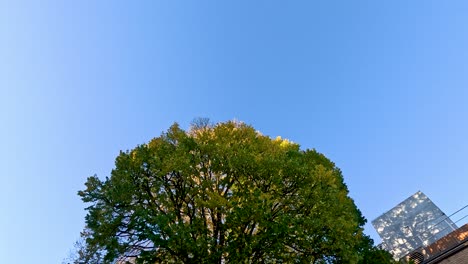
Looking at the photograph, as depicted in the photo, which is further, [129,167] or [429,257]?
[429,257]

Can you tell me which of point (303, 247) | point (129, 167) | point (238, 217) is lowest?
point (303, 247)

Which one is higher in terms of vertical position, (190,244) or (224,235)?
(224,235)

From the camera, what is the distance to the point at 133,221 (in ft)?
41.2

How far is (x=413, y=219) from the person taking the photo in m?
26.7

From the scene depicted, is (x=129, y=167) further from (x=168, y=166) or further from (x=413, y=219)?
(x=413, y=219)

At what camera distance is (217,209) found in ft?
44.9

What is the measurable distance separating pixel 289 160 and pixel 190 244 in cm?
516

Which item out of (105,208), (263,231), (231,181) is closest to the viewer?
(263,231)

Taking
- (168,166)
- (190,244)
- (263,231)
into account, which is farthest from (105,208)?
(263,231)

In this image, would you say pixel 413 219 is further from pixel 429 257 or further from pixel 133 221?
pixel 133 221

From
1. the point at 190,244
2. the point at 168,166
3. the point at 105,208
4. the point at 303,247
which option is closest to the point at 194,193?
the point at 168,166

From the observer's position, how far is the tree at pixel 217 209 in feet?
40.1

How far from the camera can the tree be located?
12211mm

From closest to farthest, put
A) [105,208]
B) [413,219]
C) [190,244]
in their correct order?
[190,244] < [105,208] < [413,219]
